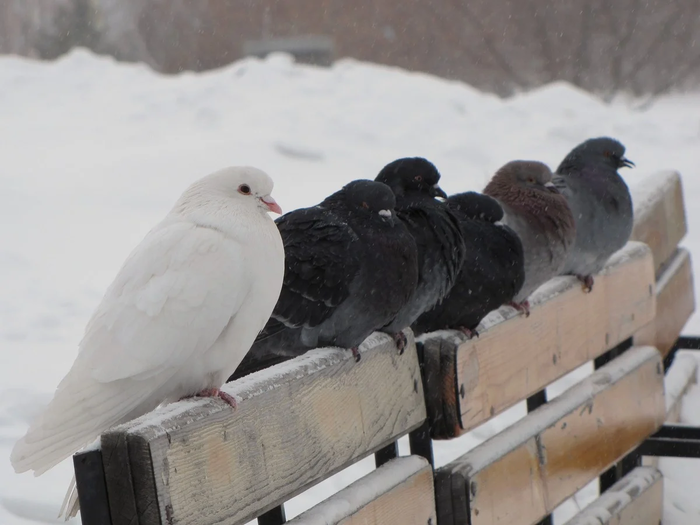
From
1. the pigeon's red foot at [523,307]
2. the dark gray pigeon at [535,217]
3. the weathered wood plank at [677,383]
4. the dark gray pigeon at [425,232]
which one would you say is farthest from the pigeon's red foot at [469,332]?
the weathered wood plank at [677,383]

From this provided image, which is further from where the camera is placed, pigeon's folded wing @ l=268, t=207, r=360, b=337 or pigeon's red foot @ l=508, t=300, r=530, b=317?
pigeon's red foot @ l=508, t=300, r=530, b=317

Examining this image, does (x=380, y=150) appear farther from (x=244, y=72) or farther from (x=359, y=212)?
(x=359, y=212)

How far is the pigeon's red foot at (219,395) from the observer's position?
60.0 inches

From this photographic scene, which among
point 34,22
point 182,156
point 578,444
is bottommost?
point 578,444

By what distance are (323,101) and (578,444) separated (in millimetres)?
5724

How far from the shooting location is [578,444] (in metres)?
2.72

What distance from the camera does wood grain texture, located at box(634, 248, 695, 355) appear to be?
3.75 metres

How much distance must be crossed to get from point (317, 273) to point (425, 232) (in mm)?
379

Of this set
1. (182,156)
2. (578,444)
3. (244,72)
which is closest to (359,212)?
(578,444)

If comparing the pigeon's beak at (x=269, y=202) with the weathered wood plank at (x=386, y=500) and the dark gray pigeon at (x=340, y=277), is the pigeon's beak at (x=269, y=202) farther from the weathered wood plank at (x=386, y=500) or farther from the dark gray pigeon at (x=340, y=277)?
the weathered wood plank at (x=386, y=500)

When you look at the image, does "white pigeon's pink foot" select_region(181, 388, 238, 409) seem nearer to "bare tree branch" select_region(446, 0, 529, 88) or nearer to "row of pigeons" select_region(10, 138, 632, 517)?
"row of pigeons" select_region(10, 138, 632, 517)

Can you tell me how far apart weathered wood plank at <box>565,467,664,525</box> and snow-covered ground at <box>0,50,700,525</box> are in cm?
28

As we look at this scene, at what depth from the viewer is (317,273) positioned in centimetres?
224

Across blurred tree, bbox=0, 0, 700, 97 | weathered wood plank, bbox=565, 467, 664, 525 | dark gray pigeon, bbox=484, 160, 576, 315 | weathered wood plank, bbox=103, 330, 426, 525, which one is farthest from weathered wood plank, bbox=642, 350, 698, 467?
blurred tree, bbox=0, 0, 700, 97
